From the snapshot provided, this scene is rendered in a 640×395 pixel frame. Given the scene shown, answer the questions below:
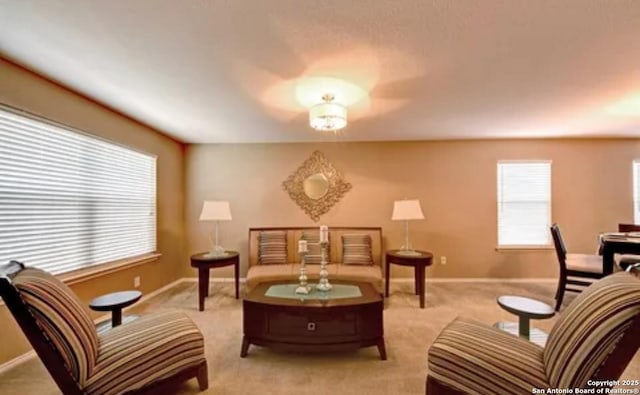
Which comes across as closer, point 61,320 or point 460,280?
point 61,320

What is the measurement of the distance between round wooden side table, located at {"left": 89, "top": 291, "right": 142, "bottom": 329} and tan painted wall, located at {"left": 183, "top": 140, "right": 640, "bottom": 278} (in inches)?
103

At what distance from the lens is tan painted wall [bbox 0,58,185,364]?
8.03 feet

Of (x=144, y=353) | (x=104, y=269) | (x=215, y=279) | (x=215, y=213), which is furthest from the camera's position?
(x=215, y=279)

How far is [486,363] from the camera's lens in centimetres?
170

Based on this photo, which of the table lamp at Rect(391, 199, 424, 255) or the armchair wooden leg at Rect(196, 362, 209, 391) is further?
the table lamp at Rect(391, 199, 424, 255)

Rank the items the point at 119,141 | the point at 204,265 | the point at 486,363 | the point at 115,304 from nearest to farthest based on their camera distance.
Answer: the point at 486,363 → the point at 115,304 → the point at 119,141 → the point at 204,265

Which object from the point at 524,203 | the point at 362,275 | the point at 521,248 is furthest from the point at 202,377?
the point at 524,203

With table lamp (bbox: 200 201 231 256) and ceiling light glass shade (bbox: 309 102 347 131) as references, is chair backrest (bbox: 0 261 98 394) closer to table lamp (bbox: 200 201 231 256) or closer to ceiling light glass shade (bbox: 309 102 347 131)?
ceiling light glass shade (bbox: 309 102 347 131)

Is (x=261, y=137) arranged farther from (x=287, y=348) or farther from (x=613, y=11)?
(x=613, y=11)

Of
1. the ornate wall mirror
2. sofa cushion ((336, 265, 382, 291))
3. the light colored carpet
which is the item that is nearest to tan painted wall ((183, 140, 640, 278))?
the ornate wall mirror

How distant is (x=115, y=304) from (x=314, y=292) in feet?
5.21

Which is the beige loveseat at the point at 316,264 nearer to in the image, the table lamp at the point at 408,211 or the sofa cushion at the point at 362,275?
the sofa cushion at the point at 362,275

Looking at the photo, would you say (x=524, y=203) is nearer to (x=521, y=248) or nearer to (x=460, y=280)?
(x=521, y=248)

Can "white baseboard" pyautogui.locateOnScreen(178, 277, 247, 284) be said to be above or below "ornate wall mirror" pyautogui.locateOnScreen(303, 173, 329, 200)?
below
